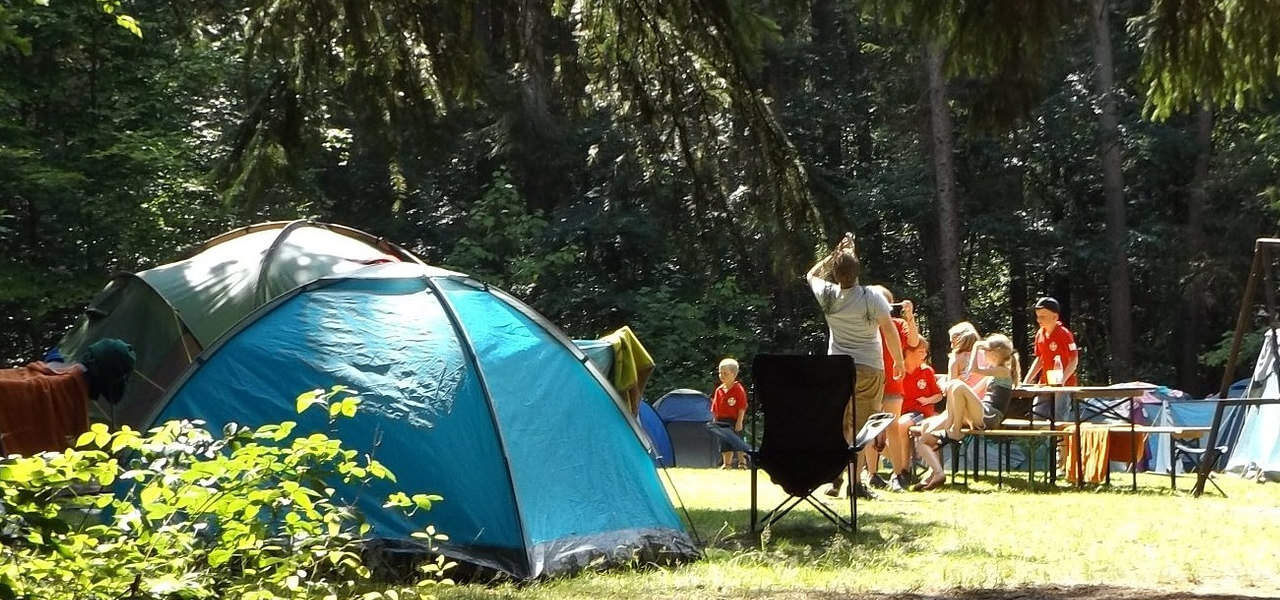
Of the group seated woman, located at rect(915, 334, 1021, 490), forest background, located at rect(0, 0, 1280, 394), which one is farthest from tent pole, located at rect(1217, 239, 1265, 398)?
seated woman, located at rect(915, 334, 1021, 490)

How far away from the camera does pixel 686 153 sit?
23.5ft

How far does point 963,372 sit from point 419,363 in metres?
6.40

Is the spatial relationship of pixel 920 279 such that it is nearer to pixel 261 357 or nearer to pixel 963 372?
pixel 963 372

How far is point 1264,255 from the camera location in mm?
9648

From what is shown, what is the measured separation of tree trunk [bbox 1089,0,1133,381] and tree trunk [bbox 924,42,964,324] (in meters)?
2.58

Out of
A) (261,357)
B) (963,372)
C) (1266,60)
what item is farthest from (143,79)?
(1266,60)

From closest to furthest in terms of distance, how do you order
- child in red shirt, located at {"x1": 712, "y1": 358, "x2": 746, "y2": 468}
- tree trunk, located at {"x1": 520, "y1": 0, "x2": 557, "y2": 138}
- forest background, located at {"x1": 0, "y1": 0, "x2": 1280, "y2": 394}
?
1. forest background, located at {"x1": 0, "y1": 0, "x2": 1280, "y2": 394}
2. tree trunk, located at {"x1": 520, "y1": 0, "x2": 557, "y2": 138}
3. child in red shirt, located at {"x1": 712, "y1": 358, "x2": 746, "y2": 468}

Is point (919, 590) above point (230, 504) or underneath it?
underneath

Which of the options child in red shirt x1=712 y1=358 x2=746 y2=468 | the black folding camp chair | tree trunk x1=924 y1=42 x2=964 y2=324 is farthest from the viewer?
tree trunk x1=924 y1=42 x2=964 y2=324

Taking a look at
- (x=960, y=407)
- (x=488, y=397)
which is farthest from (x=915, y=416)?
(x=488, y=397)

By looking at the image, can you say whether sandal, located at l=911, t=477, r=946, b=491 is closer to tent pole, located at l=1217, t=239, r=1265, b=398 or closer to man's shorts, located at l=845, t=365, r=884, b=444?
man's shorts, located at l=845, t=365, r=884, b=444

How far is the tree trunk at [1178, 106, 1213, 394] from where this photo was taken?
24028 millimetres

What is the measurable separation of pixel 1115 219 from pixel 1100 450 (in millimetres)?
14282

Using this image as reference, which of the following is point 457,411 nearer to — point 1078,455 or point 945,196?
point 1078,455
